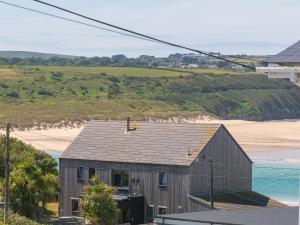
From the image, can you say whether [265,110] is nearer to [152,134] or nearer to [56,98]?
[56,98]

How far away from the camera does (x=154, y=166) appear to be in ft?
139

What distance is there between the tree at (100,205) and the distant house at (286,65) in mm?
28038

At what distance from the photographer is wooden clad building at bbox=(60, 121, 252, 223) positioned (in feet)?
138

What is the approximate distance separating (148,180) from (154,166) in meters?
0.80

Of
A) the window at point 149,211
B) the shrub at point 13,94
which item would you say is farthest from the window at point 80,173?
the shrub at point 13,94

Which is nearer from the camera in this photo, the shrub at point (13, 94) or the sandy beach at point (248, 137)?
the sandy beach at point (248, 137)

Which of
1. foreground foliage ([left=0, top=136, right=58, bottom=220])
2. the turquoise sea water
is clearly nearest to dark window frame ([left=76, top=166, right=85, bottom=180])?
foreground foliage ([left=0, top=136, right=58, bottom=220])

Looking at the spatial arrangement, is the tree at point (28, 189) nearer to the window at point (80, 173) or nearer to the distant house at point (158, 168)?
the distant house at point (158, 168)

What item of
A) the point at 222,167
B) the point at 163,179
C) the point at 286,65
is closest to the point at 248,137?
the point at 222,167

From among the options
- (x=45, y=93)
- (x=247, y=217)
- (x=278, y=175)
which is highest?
(x=45, y=93)

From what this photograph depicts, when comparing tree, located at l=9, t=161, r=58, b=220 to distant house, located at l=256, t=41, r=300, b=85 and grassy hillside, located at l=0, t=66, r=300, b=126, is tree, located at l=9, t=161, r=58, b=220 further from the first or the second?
grassy hillside, located at l=0, t=66, r=300, b=126

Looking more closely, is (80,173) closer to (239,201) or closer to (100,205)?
(100,205)

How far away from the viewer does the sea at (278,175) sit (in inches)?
2628

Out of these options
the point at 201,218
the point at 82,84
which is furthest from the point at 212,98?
the point at 201,218
